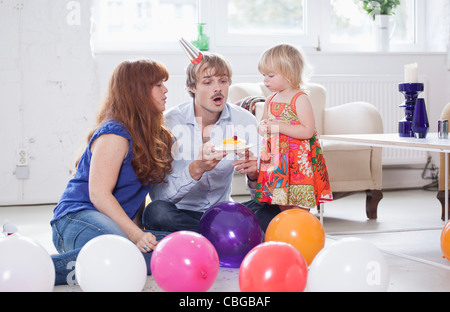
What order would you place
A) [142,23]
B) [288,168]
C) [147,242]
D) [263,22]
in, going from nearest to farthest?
[147,242]
[288,168]
[142,23]
[263,22]

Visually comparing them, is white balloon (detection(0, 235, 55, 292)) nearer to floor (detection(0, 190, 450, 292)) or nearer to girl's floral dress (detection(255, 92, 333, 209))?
floor (detection(0, 190, 450, 292))

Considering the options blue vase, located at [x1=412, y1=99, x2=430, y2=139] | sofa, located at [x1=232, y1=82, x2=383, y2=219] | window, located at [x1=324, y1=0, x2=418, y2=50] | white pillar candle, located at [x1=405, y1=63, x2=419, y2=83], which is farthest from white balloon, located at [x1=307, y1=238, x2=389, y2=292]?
window, located at [x1=324, y1=0, x2=418, y2=50]

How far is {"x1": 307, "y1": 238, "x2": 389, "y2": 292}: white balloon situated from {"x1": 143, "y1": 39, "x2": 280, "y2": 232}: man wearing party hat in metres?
0.68

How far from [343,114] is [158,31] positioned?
152 centimetres

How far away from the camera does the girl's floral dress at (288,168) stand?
2.28 m

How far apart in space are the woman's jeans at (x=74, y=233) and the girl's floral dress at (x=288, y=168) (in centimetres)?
63

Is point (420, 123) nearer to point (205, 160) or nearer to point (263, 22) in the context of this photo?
point (205, 160)

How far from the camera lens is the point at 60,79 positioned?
3758 mm

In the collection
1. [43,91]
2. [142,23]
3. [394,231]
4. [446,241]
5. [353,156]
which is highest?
[142,23]

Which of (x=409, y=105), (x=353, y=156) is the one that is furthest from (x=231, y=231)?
(x=353, y=156)

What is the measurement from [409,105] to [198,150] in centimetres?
107

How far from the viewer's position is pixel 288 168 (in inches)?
91.1

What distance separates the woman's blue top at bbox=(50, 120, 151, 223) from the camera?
1.95 metres
